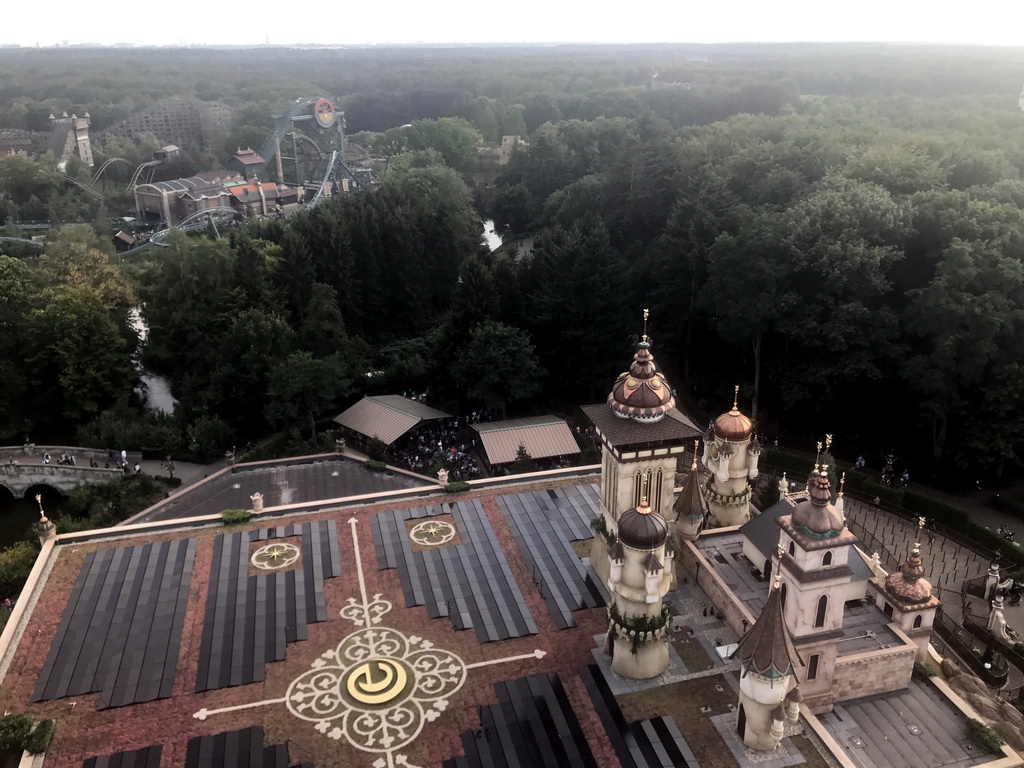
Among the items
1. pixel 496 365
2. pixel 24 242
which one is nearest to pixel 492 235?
pixel 24 242

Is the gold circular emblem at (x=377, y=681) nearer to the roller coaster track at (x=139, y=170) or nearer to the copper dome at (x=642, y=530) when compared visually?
the copper dome at (x=642, y=530)

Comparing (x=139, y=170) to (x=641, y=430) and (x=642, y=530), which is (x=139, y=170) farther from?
(x=642, y=530)

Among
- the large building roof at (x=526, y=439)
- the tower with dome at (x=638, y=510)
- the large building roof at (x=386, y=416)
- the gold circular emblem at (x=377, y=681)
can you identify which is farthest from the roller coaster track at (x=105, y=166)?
the tower with dome at (x=638, y=510)

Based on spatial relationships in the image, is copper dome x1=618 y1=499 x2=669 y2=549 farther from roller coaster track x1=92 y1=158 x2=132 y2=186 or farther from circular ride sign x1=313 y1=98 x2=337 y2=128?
roller coaster track x1=92 y1=158 x2=132 y2=186

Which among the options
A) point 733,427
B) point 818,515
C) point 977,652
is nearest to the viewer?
point 818,515

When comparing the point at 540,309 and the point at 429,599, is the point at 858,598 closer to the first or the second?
the point at 429,599

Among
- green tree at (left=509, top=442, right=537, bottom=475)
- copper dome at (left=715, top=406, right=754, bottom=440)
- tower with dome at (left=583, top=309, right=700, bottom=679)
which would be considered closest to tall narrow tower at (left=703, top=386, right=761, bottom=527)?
copper dome at (left=715, top=406, right=754, bottom=440)
